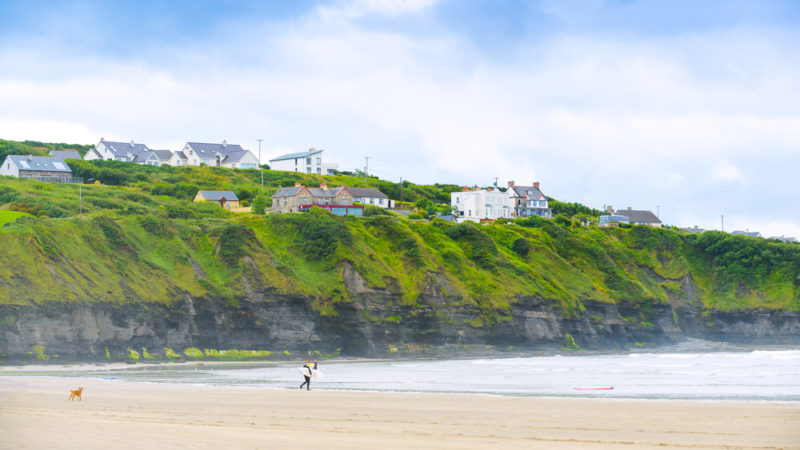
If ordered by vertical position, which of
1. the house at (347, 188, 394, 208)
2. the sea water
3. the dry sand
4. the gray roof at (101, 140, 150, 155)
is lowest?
the sea water

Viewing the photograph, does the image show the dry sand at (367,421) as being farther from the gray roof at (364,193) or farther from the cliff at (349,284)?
the gray roof at (364,193)

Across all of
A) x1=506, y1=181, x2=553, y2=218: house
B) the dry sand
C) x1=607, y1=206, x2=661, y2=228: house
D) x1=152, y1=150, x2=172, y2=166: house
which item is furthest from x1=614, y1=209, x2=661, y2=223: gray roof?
the dry sand

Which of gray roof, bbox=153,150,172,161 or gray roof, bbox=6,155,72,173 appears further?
gray roof, bbox=153,150,172,161

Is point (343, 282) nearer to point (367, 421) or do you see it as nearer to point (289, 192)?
point (289, 192)

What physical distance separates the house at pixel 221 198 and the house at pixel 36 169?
49.3ft

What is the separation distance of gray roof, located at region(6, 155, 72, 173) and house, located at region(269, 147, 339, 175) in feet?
140

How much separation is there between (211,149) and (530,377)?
338 ft

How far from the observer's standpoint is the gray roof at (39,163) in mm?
94688

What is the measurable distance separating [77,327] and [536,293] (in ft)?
130

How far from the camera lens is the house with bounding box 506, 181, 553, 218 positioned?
12373 cm

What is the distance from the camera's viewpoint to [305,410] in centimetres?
2203

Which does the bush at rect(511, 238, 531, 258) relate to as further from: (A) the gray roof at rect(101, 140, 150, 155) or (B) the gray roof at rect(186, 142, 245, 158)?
(A) the gray roof at rect(101, 140, 150, 155)

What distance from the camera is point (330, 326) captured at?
186 ft

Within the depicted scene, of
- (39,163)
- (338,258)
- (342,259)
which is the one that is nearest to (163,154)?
(39,163)
